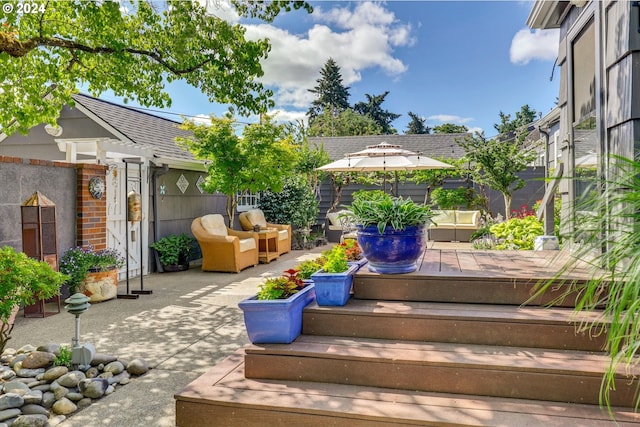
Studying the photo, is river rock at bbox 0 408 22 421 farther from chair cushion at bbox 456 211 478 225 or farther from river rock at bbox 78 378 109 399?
chair cushion at bbox 456 211 478 225

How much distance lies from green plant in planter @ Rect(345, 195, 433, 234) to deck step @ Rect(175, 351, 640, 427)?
133cm

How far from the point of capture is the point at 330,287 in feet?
10.6

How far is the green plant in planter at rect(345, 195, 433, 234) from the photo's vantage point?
3441mm

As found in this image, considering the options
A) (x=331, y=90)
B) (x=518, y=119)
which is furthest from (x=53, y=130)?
(x=518, y=119)

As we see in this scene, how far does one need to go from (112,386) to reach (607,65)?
4.45 m

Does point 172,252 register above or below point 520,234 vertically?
below

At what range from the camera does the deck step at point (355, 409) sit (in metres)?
2.16

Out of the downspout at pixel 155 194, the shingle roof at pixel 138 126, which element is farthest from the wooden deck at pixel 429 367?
the shingle roof at pixel 138 126

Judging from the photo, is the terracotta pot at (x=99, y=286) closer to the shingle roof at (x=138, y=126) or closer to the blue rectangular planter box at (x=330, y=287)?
the shingle roof at (x=138, y=126)

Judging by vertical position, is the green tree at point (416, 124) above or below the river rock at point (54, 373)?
above

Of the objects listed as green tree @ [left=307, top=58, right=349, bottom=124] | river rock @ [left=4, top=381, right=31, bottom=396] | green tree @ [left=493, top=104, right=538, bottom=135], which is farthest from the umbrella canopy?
green tree @ [left=493, top=104, right=538, bottom=135]

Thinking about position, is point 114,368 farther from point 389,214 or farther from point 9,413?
point 389,214

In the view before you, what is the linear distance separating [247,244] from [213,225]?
2.38 feet

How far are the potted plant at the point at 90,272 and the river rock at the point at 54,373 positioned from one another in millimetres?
2484
